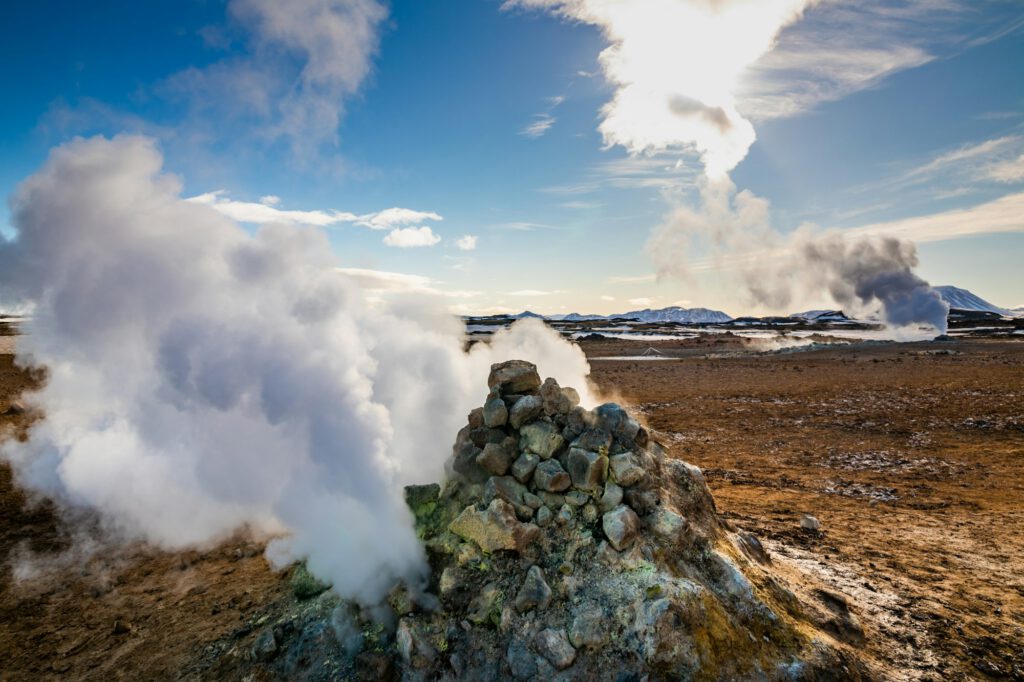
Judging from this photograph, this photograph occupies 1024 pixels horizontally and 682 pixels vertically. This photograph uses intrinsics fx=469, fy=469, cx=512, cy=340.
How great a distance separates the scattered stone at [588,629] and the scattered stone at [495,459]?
7.07 ft

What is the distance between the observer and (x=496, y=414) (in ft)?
24.2

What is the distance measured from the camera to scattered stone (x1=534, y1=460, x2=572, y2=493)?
21.5 feet

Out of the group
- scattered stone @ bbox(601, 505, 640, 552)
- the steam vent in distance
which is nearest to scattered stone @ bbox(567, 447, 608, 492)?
the steam vent in distance

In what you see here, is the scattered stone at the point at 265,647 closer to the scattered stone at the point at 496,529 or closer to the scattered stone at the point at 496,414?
the scattered stone at the point at 496,529

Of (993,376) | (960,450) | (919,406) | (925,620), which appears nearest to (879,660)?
(925,620)

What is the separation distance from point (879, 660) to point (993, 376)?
3444 cm

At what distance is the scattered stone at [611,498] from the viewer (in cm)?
632

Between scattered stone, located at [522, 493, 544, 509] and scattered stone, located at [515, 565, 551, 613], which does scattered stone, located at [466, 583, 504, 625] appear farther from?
scattered stone, located at [522, 493, 544, 509]

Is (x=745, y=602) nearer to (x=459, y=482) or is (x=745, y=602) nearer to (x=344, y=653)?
(x=459, y=482)

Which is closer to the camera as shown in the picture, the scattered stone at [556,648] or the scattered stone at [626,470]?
the scattered stone at [556,648]

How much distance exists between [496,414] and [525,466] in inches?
38.7

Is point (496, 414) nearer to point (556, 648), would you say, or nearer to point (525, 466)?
point (525, 466)

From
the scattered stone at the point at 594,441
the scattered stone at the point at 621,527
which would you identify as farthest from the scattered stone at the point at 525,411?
the scattered stone at the point at 621,527

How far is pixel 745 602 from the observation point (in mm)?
5664
